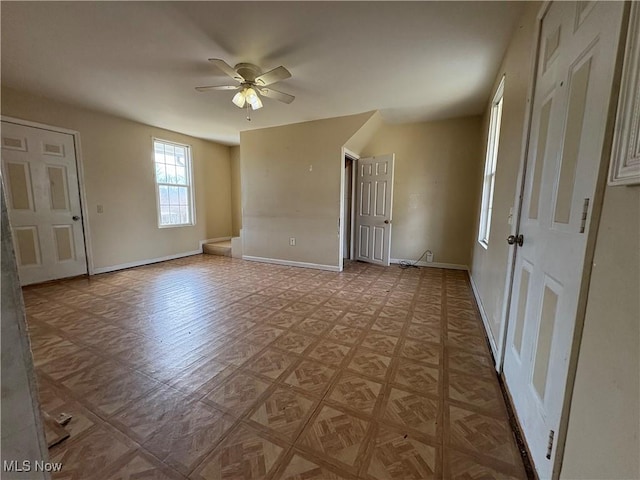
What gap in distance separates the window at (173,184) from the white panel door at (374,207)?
3.66 m

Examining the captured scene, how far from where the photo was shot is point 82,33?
215 cm

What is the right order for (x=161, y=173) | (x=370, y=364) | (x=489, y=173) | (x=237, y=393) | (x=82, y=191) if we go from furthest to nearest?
1. (x=161, y=173)
2. (x=82, y=191)
3. (x=489, y=173)
4. (x=370, y=364)
5. (x=237, y=393)

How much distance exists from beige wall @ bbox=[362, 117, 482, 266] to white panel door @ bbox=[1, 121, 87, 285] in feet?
15.8

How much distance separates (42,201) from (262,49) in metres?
3.73

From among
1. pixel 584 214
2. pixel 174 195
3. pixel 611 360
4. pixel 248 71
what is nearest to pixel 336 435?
pixel 611 360

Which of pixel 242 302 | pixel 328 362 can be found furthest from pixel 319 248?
pixel 328 362

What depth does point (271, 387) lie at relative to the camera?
164 centimetres

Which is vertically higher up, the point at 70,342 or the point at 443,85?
the point at 443,85

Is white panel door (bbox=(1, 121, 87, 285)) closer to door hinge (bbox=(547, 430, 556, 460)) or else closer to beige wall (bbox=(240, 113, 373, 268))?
beige wall (bbox=(240, 113, 373, 268))

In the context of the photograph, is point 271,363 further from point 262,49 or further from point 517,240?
point 262,49

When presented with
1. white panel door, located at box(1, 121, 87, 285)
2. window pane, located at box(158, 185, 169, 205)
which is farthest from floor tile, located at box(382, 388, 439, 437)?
window pane, located at box(158, 185, 169, 205)

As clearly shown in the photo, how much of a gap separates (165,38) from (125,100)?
188 centimetres

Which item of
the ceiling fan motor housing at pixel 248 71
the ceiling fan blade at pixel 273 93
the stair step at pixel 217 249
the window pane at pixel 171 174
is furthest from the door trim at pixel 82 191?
the ceiling fan blade at pixel 273 93

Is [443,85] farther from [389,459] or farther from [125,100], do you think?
[125,100]
